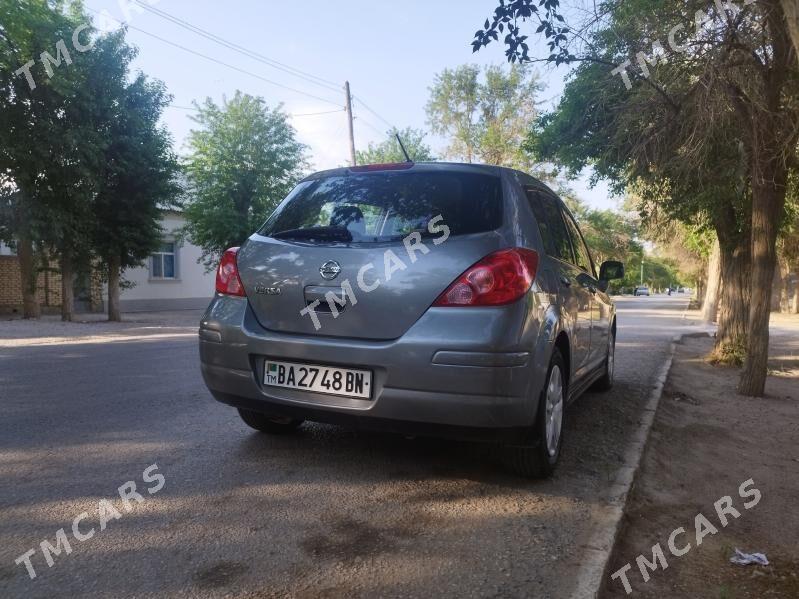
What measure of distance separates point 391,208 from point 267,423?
1.72 m

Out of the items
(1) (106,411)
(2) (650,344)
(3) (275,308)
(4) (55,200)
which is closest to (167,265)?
(4) (55,200)

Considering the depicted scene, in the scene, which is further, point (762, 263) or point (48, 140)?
→ point (48, 140)

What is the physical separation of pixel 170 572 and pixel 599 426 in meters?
3.69

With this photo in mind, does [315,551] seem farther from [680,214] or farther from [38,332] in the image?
[38,332]

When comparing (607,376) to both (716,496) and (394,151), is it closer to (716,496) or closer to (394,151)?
(716,496)

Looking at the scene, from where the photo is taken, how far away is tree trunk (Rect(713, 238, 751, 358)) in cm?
977

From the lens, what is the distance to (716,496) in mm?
3762

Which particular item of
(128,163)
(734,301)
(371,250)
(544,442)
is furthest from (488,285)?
(128,163)

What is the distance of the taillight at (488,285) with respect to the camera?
309 centimetres

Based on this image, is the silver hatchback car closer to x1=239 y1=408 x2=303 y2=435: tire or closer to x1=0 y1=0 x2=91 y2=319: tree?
x1=239 y1=408 x2=303 y2=435: tire

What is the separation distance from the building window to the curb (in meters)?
24.8

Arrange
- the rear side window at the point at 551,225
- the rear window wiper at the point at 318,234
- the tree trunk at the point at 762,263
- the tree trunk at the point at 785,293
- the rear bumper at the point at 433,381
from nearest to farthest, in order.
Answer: the rear bumper at the point at 433,381, the rear window wiper at the point at 318,234, the rear side window at the point at 551,225, the tree trunk at the point at 762,263, the tree trunk at the point at 785,293

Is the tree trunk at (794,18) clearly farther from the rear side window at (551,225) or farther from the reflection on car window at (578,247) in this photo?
the reflection on car window at (578,247)

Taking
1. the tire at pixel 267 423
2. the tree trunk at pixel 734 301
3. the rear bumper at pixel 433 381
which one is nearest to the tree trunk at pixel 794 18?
the rear bumper at pixel 433 381
